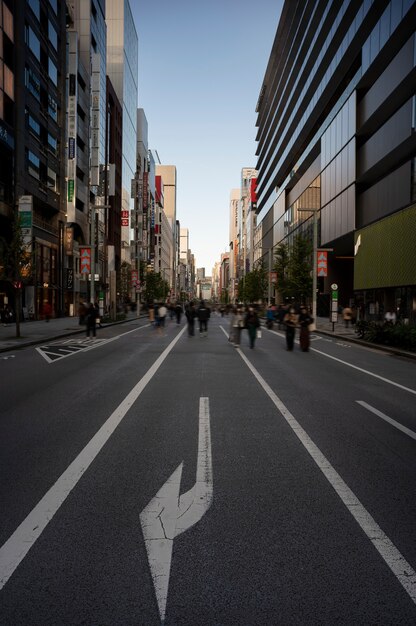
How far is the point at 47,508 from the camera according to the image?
388 centimetres

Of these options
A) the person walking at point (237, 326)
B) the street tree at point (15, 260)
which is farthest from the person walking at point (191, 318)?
the street tree at point (15, 260)

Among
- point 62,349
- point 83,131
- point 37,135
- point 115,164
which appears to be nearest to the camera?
point 62,349

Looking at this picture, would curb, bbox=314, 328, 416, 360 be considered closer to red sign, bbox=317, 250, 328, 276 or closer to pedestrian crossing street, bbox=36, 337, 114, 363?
red sign, bbox=317, 250, 328, 276

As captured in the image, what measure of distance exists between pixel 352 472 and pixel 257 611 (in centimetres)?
254

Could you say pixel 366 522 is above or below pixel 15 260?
below

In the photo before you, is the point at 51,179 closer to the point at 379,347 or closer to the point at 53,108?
the point at 53,108

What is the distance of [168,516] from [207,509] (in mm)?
338

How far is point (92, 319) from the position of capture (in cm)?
2377

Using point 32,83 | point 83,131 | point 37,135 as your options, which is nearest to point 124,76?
point 83,131

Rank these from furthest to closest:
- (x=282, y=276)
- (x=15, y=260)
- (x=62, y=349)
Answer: (x=282, y=276), (x=15, y=260), (x=62, y=349)

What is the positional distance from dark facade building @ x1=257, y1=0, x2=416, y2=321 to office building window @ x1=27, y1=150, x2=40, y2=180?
73.6 feet

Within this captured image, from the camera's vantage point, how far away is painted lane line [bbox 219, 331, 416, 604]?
290cm

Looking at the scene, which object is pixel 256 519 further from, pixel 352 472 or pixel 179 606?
pixel 352 472

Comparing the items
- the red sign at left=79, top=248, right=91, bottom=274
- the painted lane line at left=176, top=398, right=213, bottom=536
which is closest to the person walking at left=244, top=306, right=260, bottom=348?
the painted lane line at left=176, top=398, right=213, bottom=536
